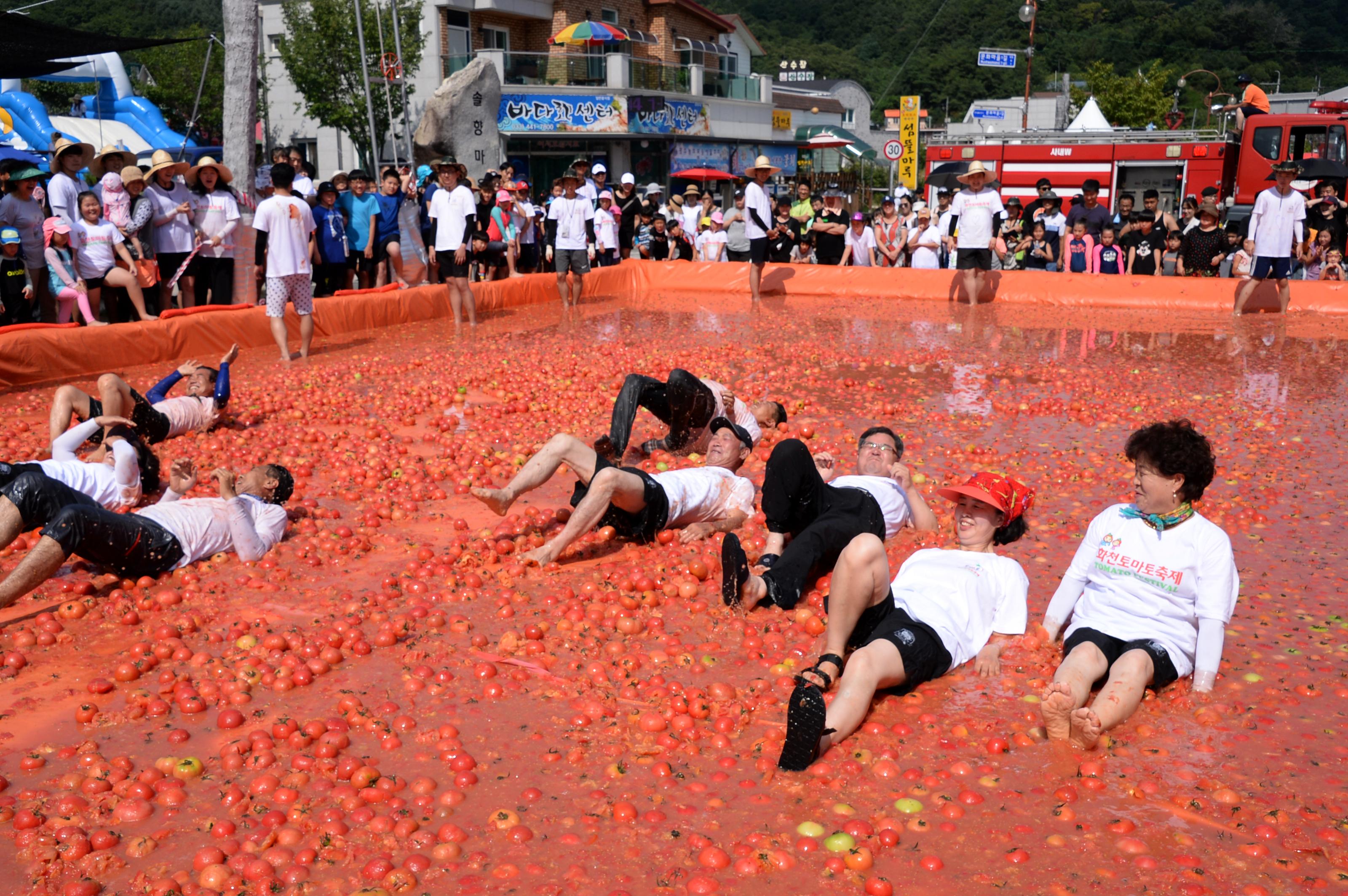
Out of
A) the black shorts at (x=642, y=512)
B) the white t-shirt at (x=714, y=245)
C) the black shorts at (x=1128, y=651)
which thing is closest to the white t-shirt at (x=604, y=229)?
the white t-shirt at (x=714, y=245)

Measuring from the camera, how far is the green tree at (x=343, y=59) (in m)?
36.8

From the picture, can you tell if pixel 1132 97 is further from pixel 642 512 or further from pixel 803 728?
pixel 803 728

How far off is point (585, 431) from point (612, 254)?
11.0 meters

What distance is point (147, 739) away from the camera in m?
4.18

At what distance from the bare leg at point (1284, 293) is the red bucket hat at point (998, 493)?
40.3 ft

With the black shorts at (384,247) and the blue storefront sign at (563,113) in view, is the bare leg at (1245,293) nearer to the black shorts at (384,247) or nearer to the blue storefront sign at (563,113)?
the black shorts at (384,247)

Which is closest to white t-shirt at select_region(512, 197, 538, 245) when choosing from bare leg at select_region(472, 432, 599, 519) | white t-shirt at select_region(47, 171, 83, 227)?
white t-shirt at select_region(47, 171, 83, 227)

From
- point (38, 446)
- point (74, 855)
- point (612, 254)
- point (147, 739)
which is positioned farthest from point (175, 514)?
point (612, 254)

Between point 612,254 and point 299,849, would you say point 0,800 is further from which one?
point 612,254

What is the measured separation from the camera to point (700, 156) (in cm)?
4544

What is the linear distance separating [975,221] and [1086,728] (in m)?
12.4

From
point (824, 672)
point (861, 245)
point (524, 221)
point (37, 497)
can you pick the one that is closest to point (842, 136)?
point (861, 245)

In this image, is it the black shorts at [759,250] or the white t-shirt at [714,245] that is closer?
the black shorts at [759,250]

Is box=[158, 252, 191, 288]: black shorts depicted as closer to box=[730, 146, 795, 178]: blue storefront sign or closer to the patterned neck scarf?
the patterned neck scarf
